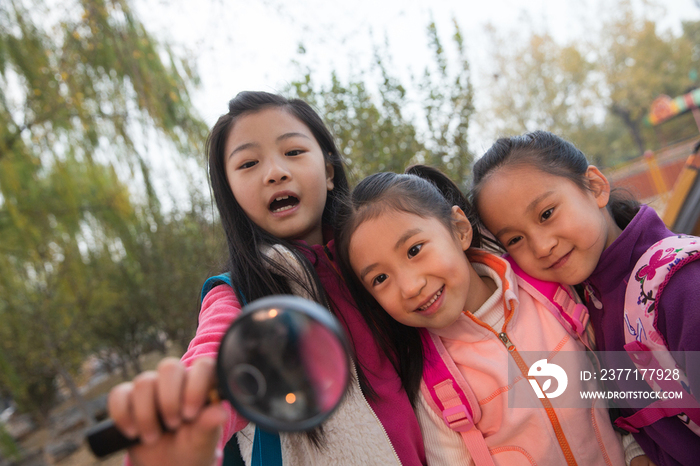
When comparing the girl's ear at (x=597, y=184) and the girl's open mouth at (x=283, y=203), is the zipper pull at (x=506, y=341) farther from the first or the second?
the girl's open mouth at (x=283, y=203)

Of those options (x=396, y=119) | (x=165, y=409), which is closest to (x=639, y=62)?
(x=396, y=119)

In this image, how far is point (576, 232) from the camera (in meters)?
1.46

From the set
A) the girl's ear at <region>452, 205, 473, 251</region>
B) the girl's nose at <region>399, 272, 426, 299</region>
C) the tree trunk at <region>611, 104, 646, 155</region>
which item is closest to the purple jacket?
the girl's ear at <region>452, 205, 473, 251</region>

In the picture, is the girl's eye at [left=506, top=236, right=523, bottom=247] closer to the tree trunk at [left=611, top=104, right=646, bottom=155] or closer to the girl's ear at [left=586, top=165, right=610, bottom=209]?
the girl's ear at [left=586, top=165, right=610, bottom=209]

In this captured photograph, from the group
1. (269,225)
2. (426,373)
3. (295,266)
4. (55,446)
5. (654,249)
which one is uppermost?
(269,225)

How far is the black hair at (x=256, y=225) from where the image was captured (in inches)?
Answer: 56.0

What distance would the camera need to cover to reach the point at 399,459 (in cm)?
133

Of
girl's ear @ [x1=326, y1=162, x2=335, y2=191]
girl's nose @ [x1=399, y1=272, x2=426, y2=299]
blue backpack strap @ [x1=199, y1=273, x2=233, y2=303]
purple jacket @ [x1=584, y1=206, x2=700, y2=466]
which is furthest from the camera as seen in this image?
girl's ear @ [x1=326, y1=162, x2=335, y2=191]

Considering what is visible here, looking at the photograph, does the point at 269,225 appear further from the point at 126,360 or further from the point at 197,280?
the point at 126,360

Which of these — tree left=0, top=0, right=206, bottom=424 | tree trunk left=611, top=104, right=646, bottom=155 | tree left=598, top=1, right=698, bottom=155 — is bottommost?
tree trunk left=611, top=104, right=646, bottom=155

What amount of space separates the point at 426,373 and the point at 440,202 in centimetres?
57

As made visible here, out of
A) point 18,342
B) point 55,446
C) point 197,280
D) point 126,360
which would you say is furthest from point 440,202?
point 126,360

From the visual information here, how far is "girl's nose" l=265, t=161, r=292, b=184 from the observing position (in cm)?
151

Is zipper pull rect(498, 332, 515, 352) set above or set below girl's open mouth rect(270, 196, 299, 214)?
below
